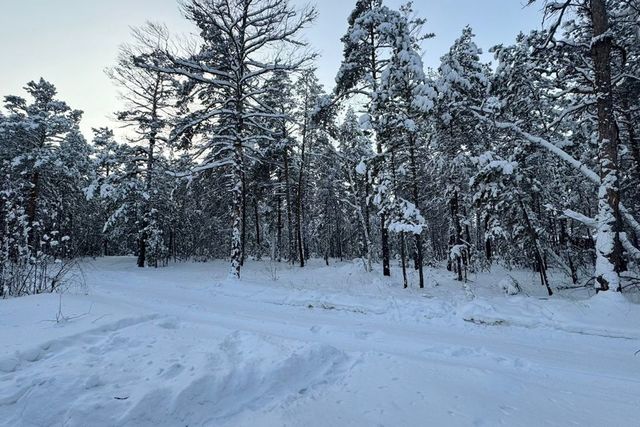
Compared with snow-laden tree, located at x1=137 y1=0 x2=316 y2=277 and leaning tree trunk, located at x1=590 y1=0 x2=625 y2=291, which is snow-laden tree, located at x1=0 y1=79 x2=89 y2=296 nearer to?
snow-laden tree, located at x1=137 y1=0 x2=316 y2=277

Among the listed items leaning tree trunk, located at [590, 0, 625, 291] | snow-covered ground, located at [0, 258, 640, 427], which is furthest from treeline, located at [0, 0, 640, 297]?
snow-covered ground, located at [0, 258, 640, 427]

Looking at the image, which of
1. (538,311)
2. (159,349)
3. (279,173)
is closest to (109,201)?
(279,173)

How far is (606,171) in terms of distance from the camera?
8367mm

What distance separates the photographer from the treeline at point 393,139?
8.70m

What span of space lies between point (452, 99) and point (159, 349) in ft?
39.9

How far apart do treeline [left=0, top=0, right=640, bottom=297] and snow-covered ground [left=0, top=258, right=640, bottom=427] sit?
3.67 metres

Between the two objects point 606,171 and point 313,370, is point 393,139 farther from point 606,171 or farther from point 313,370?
point 313,370

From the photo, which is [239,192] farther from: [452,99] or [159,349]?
[159,349]

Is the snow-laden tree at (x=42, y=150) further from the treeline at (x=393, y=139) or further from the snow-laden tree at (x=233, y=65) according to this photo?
the snow-laden tree at (x=233, y=65)

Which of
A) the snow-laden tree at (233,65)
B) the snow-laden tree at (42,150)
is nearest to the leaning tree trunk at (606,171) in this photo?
the snow-laden tree at (233,65)

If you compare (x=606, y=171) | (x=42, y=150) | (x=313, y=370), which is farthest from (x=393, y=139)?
(x=42, y=150)

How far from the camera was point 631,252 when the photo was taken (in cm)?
820

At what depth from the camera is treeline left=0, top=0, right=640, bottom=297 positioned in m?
8.70

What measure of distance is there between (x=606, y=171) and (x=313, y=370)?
9159mm
